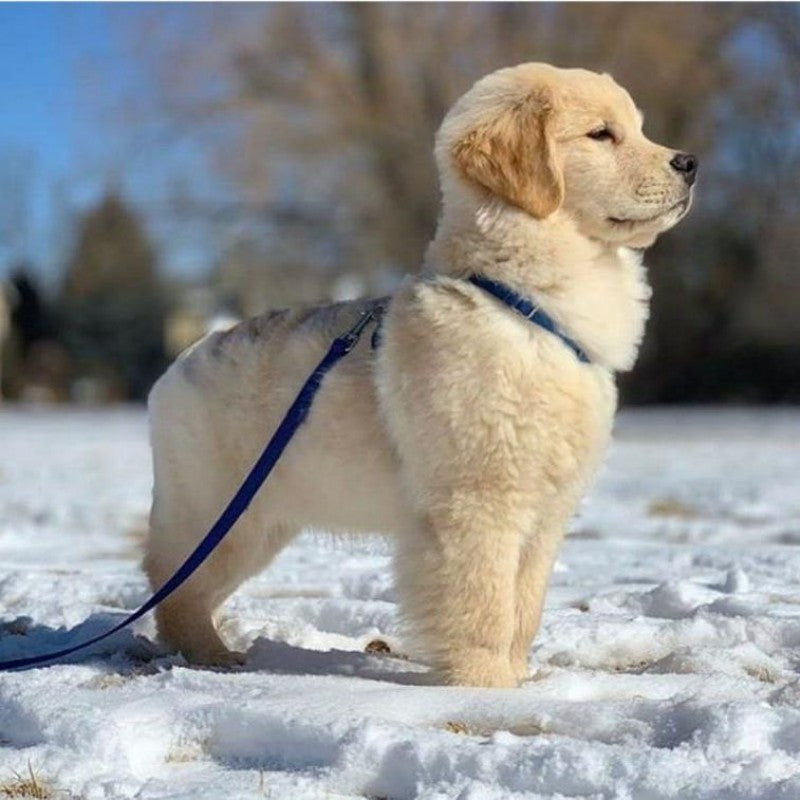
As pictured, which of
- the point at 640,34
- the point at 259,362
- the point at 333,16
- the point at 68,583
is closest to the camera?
the point at 259,362

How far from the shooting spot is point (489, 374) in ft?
12.1

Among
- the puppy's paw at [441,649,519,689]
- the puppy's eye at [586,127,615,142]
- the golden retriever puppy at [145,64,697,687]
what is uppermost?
the puppy's eye at [586,127,615,142]

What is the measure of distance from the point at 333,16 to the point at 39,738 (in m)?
26.9

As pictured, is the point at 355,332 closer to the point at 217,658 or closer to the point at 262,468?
Answer: the point at 262,468

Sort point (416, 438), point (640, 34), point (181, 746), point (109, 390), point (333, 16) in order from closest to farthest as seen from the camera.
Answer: point (181, 746) < point (416, 438) < point (640, 34) < point (333, 16) < point (109, 390)

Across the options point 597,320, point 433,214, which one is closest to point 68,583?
point 597,320

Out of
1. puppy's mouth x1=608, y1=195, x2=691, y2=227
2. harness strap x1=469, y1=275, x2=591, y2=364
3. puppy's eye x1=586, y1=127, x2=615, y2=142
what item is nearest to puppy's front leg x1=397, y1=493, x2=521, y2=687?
harness strap x1=469, y1=275, x2=591, y2=364

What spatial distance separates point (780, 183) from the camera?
29.8 metres

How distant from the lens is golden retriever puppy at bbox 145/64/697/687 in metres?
3.69

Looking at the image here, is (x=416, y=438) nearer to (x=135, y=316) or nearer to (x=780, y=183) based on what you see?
(x=780, y=183)

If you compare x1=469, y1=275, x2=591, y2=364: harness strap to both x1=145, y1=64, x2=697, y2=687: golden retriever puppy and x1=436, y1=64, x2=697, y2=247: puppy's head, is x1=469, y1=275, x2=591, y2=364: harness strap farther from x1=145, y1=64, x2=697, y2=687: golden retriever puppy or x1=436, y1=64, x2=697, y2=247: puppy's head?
x1=436, y1=64, x2=697, y2=247: puppy's head

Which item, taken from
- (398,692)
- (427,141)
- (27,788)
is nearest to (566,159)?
(398,692)

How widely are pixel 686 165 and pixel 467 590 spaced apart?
1.33 metres

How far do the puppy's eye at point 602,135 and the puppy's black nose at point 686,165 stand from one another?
182 millimetres
